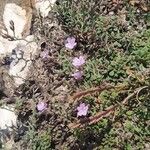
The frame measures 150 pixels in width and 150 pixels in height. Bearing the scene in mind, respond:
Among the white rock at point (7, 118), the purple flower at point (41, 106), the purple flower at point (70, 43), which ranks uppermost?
the purple flower at point (70, 43)

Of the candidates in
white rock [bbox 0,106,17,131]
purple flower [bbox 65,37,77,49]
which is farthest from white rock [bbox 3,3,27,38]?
white rock [bbox 0,106,17,131]

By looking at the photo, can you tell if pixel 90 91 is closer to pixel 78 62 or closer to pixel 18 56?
pixel 78 62

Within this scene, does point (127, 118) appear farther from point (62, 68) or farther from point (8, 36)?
point (8, 36)

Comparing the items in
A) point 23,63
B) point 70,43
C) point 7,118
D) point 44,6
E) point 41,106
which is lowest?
point 7,118

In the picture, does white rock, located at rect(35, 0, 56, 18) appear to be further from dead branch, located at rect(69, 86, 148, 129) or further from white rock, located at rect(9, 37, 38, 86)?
dead branch, located at rect(69, 86, 148, 129)

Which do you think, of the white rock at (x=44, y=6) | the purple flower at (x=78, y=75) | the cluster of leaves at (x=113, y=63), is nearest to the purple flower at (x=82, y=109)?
the cluster of leaves at (x=113, y=63)

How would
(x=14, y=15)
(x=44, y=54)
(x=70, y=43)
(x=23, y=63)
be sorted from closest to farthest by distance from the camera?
(x=70, y=43) < (x=44, y=54) < (x=23, y=63) < (x=14, y=15)

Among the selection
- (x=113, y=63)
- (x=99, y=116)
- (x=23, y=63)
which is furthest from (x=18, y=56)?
(x=99, y=116)

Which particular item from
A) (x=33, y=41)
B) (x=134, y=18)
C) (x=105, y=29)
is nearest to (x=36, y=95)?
(x=33, y=41)

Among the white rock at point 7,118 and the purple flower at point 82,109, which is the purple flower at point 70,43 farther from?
the white rock at point 7,118
